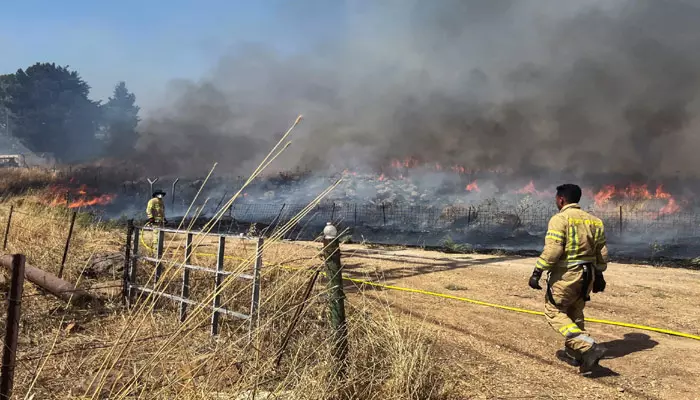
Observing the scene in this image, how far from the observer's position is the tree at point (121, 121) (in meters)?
41.7

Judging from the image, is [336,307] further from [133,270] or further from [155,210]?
[155,210]

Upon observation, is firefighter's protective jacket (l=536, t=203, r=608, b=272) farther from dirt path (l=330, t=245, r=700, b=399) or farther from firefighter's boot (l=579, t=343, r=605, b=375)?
dirt path (l=330, t=245, r=700, b=399)

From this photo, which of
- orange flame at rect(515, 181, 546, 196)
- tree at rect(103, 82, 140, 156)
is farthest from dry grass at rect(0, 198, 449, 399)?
tree at rect(103, 82, 140, 156)

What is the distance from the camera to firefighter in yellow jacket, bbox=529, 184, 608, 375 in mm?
4047

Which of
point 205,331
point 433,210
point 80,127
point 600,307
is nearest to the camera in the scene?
point 205,331

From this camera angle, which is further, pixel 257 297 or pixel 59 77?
pixel 59 77

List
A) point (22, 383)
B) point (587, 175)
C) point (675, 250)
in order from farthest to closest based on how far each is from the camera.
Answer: point (587, 175)
point (675, 250)
point (22, 383)

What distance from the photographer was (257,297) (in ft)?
12.2

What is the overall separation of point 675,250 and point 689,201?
27.2 feet

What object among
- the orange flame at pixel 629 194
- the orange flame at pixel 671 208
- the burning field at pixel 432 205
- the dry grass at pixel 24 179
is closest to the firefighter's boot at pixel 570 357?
the burning field at pixel 432 205

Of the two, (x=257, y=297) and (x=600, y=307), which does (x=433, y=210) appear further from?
(x=257, y=297)

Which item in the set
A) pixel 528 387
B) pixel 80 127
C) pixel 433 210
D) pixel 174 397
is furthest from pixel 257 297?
pixel 80 127

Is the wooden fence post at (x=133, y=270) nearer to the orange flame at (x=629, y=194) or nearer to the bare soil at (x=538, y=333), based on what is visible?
the bare soil at (x=538, y=333)

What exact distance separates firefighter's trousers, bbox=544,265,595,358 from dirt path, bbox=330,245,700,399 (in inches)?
12.5
